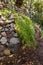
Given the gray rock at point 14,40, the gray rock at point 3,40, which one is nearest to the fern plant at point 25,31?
the gray rock at point 14,40

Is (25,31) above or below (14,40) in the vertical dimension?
above

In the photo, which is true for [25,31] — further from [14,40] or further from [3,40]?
[3,40]

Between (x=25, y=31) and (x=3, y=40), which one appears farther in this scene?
(x=25, y=31)

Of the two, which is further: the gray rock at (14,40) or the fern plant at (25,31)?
the fern plant at (25,31)

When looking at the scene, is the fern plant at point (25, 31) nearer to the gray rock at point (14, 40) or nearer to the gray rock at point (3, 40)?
the gray rock at point (14, 40)

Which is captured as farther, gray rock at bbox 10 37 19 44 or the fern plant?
the fern plant

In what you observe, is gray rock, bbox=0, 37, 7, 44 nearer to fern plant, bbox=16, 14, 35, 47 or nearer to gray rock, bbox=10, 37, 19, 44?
gray rock, bbox=10, 37, 19, 44

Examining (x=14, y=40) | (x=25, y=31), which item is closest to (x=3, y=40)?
(x=14, y=40)

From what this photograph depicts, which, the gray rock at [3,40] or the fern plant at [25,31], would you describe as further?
the fern plant at [25,31]

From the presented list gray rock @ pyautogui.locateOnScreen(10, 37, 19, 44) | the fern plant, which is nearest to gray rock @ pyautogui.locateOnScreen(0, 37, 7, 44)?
gray rock @ pyautogui.locateOnScreen(10, 37, 19, 44)

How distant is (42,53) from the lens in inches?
238

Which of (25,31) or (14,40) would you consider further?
(25,31)

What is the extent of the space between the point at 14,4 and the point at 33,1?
5.15ft

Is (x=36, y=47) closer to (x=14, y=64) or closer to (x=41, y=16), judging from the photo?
(x=14, y=64)
